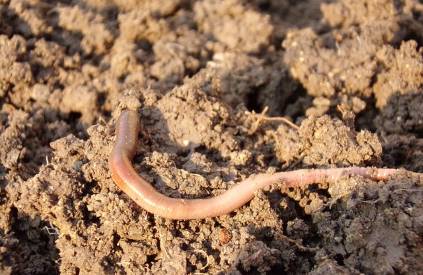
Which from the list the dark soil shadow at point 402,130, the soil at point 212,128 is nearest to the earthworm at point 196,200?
the soil at point 212,128

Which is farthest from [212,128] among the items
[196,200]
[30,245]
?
[30,245]

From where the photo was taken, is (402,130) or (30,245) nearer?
(30,245)

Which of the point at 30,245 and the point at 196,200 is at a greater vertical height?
the point at 196,200

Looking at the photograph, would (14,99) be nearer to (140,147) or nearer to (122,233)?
(140,147)

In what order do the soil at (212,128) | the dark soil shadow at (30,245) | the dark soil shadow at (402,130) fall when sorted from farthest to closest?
the dark soil shadow at (402,130) < the dark soil shadow at (30,245) < the soil at (212,128)

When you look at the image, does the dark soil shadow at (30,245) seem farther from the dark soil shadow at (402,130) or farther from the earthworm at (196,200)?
the dark soil shadow at (402,130)

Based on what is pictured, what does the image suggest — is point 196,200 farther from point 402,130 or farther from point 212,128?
point 402,130

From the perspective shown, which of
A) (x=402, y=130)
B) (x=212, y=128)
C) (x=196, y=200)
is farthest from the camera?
(x=402, y=130)
